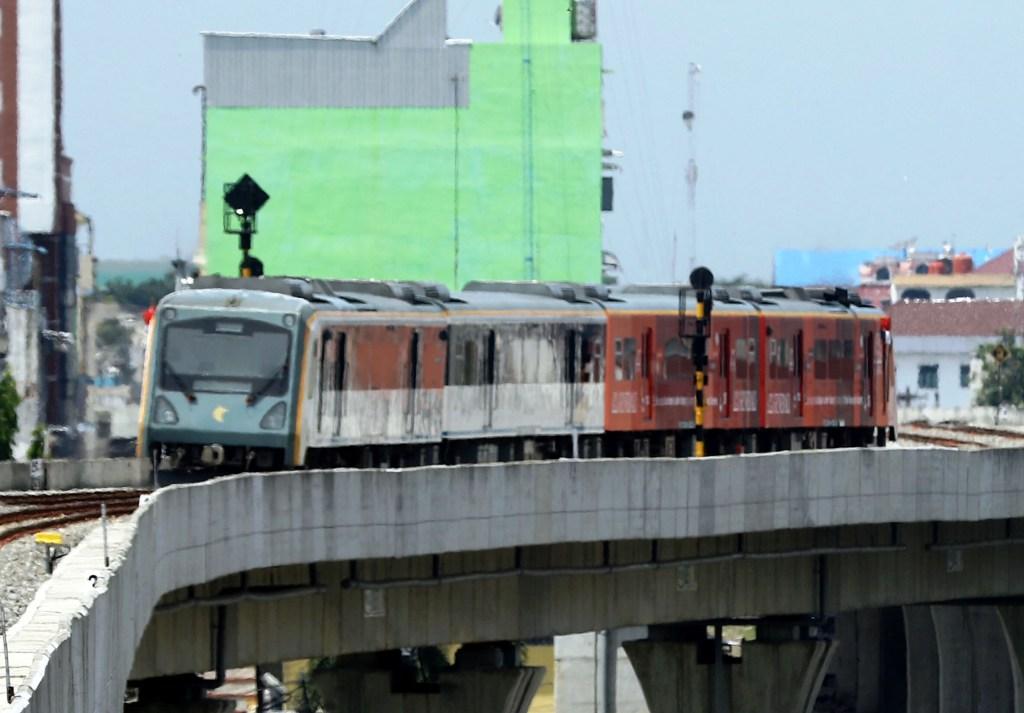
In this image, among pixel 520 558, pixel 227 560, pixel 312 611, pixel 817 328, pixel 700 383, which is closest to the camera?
pixel 227 560

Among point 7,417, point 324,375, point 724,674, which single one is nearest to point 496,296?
point 724,674

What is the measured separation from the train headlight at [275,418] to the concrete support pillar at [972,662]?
104 feet

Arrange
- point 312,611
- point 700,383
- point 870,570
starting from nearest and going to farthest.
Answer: point 312,611
point 870,570
point 700,383

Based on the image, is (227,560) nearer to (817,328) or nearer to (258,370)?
(258,370)

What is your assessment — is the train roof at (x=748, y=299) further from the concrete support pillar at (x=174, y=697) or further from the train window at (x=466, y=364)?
the concrete support pillar at (x=174, y=697)

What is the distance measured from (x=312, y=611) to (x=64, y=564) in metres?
10.2

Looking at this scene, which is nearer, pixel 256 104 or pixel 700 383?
pixel 700 383

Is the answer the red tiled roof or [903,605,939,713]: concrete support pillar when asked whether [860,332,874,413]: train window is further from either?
the red tiled roof

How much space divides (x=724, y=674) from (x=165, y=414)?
31.3 feet

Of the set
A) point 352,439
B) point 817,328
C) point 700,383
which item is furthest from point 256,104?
point 352,439

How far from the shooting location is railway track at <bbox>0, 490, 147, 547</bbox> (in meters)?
25.2

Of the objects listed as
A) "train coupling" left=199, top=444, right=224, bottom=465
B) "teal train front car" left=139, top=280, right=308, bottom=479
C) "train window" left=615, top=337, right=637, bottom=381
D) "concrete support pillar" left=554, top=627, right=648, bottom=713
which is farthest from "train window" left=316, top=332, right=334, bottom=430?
"concrete support pillar" left=554, top=627, right=648, bottom=713

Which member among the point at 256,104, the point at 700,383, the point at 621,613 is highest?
the point at 256,104

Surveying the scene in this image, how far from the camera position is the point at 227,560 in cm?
2347
